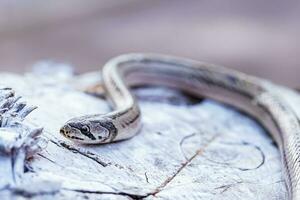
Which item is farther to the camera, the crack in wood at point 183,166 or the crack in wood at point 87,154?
the crack in wood at point 87,154

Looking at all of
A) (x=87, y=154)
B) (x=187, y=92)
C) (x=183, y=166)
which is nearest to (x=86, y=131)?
(x=87, y=154)

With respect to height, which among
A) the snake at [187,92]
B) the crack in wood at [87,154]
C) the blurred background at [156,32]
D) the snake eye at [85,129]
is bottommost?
the crack in wood at [87,154]

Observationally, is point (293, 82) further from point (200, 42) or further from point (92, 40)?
point (92, 40)

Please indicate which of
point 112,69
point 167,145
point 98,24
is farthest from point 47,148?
point 98,24

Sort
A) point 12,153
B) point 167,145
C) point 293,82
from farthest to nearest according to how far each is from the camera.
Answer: point 293,82
point 167,145
point 12,153

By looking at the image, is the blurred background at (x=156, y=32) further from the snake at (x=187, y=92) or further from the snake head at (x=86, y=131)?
the snake head at (x=86, y=131)

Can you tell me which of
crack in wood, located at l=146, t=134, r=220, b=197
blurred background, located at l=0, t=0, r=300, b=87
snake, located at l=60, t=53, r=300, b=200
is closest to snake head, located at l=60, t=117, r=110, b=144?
snake, located at l=60, t=53, r=300, b=200

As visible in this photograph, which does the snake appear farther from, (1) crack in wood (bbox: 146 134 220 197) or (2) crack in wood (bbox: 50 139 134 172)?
(1) crack in wood (bbox: 146 134 220 197)

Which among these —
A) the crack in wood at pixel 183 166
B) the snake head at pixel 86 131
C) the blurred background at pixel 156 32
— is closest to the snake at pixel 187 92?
the snake head at pixel 86 131

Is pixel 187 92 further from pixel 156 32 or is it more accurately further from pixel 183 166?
pixel 156 32
